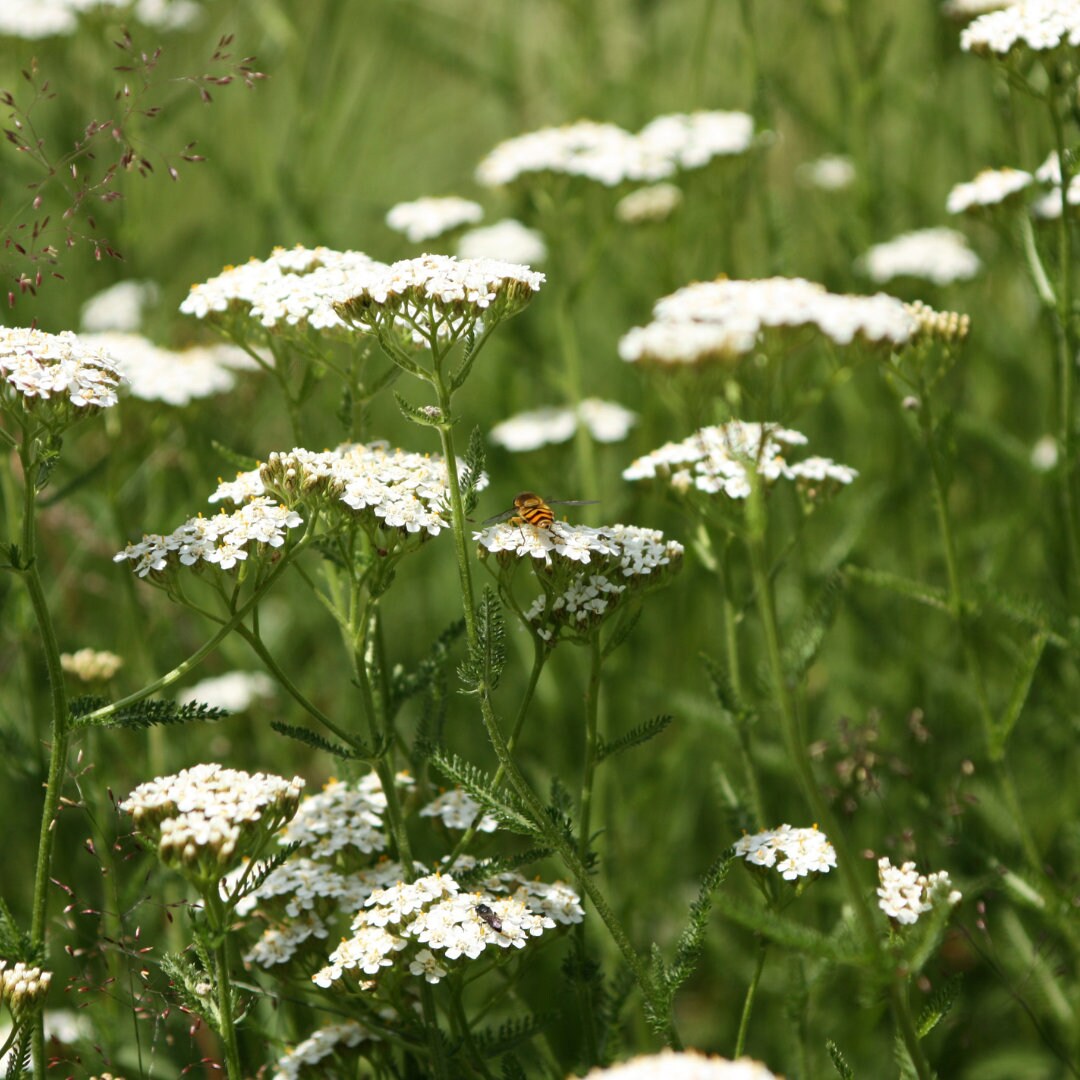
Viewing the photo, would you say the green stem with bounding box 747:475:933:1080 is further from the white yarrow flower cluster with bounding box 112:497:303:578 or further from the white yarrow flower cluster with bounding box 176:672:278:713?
the white yarrow flower cluster with bounding box 176:672:278:713

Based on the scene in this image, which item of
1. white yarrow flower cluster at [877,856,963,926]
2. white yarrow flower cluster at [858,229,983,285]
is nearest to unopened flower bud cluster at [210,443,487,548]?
white yarrow flower cluster at [877,856,963,926]

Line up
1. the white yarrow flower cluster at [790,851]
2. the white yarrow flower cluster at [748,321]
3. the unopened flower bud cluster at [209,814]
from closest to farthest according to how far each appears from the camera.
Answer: the white yarrow flower cluster at [748,321] → the unopened flower bud cluster at [209,814] → the white yarrow flower cluster at [790,851]

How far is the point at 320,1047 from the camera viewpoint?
2629mm

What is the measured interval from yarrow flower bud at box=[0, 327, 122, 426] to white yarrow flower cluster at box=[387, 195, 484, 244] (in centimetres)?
228

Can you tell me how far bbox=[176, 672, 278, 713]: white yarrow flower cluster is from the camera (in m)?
4.54

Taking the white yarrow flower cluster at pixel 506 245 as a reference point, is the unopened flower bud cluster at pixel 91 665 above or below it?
below

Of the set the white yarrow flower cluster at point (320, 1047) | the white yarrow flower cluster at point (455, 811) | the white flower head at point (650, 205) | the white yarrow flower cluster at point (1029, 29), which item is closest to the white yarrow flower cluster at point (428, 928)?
the white yarrow flower cluster at point (320, 1047)

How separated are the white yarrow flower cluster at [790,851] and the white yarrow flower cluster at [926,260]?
10.1 feet

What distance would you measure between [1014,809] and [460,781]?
156 centimetres

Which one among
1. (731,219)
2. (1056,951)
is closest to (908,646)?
(1056,951)

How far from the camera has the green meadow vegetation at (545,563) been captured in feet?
8.13

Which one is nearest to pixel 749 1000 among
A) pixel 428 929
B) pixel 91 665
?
pixel 428 929

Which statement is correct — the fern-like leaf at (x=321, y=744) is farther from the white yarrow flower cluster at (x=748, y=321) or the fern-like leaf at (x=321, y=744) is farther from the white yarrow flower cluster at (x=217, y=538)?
the white yarrow flower cluster at (x=748, y=321)

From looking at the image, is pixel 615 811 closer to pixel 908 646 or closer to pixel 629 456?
pixel 908 646
